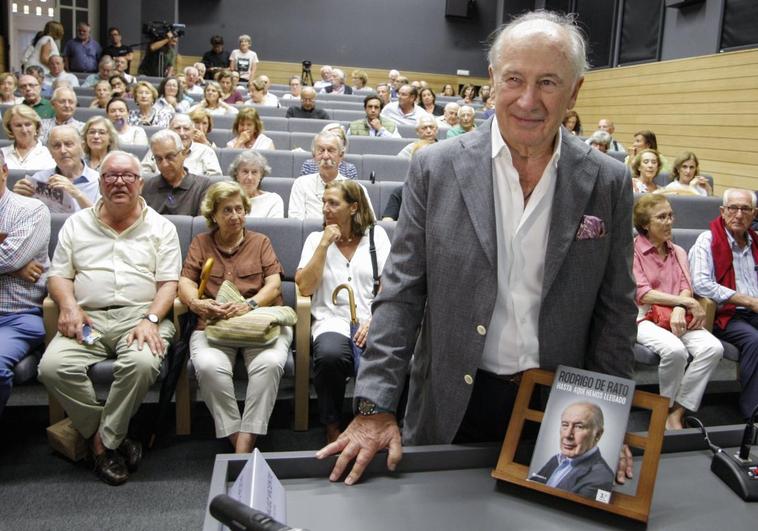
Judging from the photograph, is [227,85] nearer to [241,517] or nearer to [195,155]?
[195,155]

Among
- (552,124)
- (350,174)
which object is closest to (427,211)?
(552,124)

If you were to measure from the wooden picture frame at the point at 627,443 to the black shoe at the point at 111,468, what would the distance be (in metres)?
1.79

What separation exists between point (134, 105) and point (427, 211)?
580 centimetres

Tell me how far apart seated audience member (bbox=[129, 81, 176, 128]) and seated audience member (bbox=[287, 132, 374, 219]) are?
2.34 m

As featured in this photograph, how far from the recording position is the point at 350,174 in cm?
433

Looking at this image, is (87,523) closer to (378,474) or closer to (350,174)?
(378,474)

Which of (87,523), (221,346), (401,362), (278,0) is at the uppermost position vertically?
(278,0)

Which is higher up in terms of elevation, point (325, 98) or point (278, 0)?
point (278, 0)

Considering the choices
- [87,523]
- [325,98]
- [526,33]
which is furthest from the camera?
[325,98]

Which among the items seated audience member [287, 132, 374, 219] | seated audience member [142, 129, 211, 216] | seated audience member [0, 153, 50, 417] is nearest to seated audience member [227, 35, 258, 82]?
seated audience member [287, 132, 374, 219]

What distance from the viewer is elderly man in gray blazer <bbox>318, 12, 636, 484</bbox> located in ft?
3.39

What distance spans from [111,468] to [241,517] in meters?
1.99

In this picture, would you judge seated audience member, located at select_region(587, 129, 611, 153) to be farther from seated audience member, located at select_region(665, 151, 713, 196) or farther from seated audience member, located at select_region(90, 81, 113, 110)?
seated audience member, located at select_region(90, 81, 113, 110)

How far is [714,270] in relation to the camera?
3.08 metres
